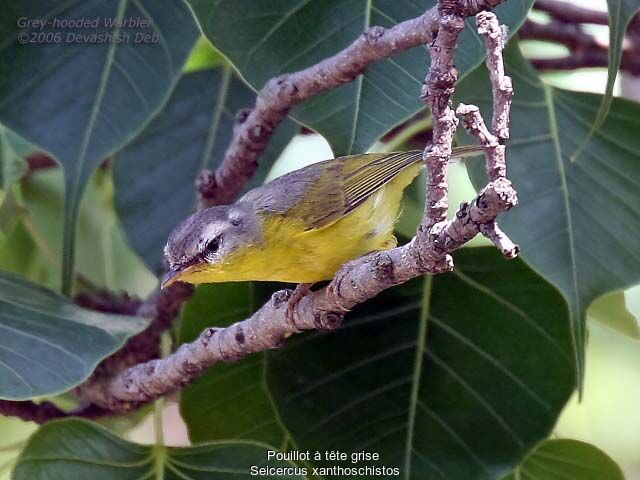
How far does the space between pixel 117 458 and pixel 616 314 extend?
68 cm

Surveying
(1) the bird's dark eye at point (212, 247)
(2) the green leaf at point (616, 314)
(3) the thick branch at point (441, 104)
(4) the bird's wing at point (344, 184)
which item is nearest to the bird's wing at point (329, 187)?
(4) the bird's wing at point (344, 184)

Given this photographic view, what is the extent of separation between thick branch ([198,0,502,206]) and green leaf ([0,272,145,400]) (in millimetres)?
207

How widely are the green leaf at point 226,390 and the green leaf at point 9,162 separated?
0.37 m

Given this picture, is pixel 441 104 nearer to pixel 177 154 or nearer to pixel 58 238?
pixel 177 154

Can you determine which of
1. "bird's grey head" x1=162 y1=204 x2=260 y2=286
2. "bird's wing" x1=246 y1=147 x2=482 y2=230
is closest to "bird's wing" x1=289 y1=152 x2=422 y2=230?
"bird's wing" x1=246 y1=147 x2=482 y2=230

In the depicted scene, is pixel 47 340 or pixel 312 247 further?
pixel 312 247

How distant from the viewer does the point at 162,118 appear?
152cm

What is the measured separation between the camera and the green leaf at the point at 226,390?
1178mm

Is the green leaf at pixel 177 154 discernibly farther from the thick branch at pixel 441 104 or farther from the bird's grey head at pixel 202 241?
the thick branch at pixel 441 104

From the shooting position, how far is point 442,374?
1.12 m

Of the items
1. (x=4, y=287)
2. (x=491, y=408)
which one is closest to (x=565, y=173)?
(x=491, y=408)

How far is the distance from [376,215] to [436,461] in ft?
1.04

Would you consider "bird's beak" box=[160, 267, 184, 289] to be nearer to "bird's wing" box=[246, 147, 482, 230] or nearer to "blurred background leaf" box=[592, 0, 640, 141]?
A: "bird's wing" box=[246, 147, 482, 230]

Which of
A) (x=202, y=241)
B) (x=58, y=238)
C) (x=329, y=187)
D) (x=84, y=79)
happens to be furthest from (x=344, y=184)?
(x=58, y=238)
